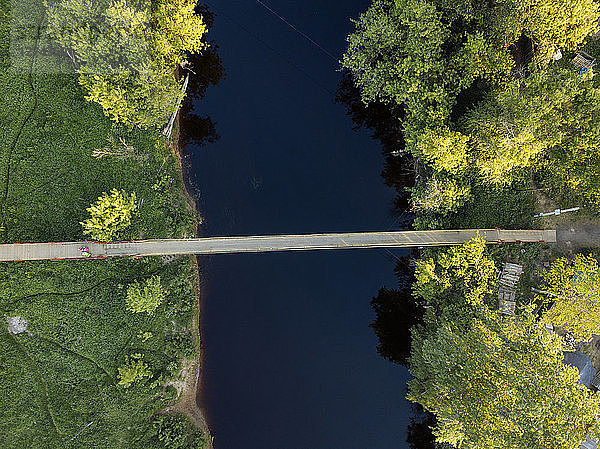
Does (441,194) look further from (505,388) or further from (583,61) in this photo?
(583,61)

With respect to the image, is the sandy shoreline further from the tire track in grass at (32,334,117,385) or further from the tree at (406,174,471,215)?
the tree at (406,174,471,215)

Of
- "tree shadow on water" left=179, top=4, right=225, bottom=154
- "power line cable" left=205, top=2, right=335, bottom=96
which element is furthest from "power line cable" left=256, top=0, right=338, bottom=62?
"tree shadow on water" left=179, top=4, right=225, bottom=154

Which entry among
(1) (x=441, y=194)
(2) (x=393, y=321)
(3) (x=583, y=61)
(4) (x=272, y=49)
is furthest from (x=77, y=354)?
(3) (x=583, y=61)

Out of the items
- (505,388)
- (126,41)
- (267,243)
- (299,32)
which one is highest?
(299,32)

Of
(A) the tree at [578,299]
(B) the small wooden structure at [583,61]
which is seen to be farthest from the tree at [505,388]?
(B) the small wooden structure at [583,61]

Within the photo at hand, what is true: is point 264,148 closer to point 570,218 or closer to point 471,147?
point 471,147

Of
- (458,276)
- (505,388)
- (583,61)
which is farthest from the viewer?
(583,61)

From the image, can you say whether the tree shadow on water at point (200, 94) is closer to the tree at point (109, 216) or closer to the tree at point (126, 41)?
the tree at point (126, 41)
